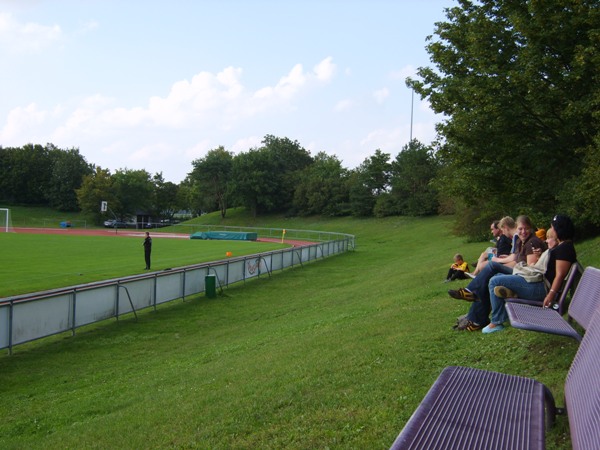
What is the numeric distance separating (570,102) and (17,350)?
15.6m

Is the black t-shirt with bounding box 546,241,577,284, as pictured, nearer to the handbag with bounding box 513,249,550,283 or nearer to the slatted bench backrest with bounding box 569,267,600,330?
the handbag with bounding box 513,249,550,283

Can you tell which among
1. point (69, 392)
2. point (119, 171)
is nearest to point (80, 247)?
point (69, 392)

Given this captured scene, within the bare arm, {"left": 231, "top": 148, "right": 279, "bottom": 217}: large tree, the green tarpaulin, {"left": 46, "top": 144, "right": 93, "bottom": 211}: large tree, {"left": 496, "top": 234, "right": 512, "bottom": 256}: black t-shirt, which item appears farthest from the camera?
{"left": 46, "top": 144, "right": 93, "bottom": 211}: large tree

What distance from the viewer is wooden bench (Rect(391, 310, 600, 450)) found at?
8.16 feet

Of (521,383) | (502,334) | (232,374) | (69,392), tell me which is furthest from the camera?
(69,392)

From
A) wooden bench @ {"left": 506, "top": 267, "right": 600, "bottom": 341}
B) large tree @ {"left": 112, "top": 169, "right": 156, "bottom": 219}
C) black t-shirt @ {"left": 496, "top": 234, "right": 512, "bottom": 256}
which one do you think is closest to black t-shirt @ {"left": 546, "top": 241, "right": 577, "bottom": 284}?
wooden bench @ {"left": 506, "top": 267, "right": 600, "bottom": 341}

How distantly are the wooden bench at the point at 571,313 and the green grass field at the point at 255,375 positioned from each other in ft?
1.35

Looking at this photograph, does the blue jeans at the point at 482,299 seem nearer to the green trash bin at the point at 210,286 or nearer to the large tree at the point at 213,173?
the green trash bin at the point at 210,286

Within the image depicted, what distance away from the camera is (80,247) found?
40.0 meters

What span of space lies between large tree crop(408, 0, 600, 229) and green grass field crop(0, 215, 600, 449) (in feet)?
21.5

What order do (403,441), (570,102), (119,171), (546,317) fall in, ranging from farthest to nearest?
(119,171) → (570,102) → (546,317) → (403,441)

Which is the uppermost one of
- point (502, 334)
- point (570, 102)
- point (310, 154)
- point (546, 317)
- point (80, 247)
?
point (310, 154)

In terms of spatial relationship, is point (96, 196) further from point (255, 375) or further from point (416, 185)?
point (255, 375)

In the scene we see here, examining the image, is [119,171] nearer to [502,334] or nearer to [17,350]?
[17,350]
